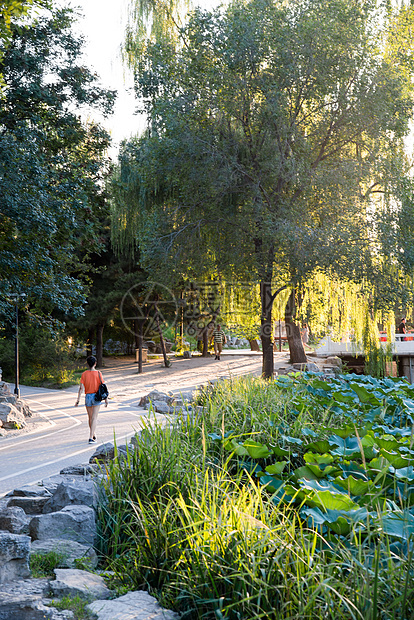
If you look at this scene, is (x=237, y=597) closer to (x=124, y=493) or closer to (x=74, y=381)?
(x=124, y=493)

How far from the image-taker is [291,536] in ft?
8.26

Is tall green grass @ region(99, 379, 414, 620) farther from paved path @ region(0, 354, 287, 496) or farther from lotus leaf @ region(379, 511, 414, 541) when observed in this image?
paved path @ region(0, 354, 287, 496)

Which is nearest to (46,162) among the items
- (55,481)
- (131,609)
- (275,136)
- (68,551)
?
(275,136)

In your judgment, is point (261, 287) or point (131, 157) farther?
point (131, 157)

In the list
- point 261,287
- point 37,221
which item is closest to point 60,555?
point 37,221

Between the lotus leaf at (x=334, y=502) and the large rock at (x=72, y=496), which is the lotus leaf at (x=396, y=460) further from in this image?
the large rock at (x=72, y=496)

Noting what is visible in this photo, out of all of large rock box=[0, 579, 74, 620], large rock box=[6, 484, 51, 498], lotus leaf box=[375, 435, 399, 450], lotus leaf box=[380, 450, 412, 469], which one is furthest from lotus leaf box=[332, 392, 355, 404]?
large rock box=[0, 579, 74, 620]

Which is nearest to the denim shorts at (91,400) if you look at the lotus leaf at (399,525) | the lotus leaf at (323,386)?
the lotus leaf at (323,386)

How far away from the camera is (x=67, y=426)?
12117 mm

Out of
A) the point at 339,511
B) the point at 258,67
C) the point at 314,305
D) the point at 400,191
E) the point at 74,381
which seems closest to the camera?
the point at 339,511

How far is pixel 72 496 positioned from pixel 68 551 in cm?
94

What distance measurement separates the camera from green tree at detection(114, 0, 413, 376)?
12273mm

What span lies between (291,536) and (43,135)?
11.0 metres

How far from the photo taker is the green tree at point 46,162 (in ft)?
32.2
